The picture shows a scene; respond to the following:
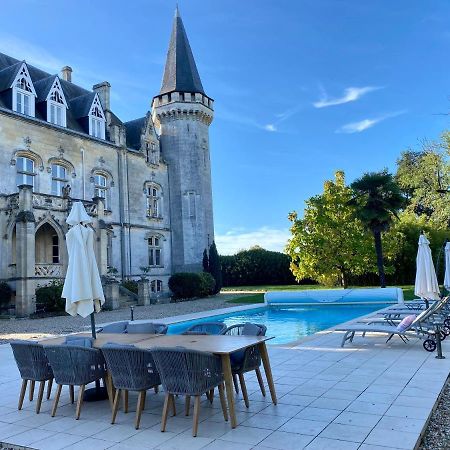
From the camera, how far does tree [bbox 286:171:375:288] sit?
29.5 meters

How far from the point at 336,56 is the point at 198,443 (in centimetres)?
1803

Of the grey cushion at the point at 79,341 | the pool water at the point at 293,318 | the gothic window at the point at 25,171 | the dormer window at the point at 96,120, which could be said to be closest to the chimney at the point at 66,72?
the dormer window at the point at 96,120

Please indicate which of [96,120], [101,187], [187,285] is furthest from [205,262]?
[96,120]

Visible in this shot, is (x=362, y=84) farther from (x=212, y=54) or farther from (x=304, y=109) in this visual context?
(x=212, y=54)

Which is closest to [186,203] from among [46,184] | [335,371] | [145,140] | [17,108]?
[145,140]

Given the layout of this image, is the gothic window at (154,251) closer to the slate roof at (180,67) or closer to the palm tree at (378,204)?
the slate roof at (180,67)

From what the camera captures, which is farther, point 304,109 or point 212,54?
point 304,109

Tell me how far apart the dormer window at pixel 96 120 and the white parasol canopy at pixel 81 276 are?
849 inches

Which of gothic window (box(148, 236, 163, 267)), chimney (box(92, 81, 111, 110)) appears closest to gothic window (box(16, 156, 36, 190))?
chimney (box(92, 81, 111, 110))

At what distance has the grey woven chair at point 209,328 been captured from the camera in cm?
711

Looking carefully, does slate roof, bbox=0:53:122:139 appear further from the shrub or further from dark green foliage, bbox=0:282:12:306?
the shrub

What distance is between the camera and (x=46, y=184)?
77.3 ft

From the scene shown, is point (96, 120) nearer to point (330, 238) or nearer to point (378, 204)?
point (330, 238)

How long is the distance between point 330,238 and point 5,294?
1980cm
